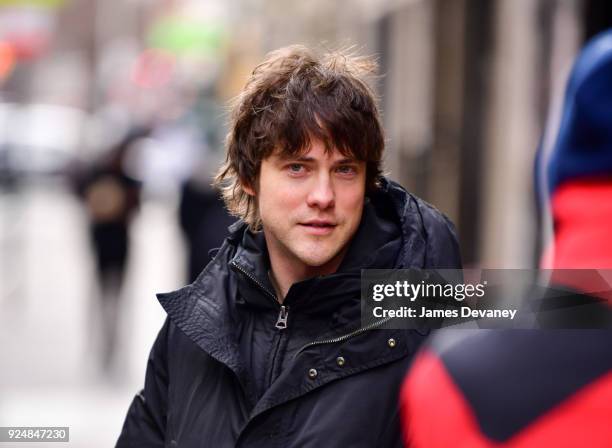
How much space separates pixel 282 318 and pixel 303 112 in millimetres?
430

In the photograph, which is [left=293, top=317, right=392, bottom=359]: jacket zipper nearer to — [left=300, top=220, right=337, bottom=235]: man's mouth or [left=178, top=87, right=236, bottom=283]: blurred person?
[left=300, top=220, right=337, bottom=235]: man's mouth

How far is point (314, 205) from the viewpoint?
2926 mm

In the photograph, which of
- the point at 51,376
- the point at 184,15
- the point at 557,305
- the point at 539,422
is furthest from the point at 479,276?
the point at 184,15

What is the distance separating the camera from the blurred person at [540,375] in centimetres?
165

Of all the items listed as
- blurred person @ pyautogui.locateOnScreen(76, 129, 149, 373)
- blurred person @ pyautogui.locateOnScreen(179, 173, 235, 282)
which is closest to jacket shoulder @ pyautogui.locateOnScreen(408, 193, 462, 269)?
blurred person @ pyautogui.locateOnScreen(179, 173, 235, 282)

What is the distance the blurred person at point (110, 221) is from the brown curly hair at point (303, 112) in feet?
23.3

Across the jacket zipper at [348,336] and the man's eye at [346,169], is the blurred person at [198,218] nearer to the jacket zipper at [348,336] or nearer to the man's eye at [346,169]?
the man's eye at [346,169]

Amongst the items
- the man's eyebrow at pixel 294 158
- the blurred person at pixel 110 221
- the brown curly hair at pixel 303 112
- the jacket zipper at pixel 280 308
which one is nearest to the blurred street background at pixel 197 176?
the blurred person at pixel 110 221

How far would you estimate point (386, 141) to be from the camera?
10.2 feet

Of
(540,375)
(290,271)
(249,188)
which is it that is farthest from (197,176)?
(540,375)

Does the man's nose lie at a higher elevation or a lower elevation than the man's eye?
lower

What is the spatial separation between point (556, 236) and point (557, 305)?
0.09m

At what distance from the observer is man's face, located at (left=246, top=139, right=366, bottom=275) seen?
2916 millimetres

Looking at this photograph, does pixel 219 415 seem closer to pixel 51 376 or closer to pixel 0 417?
pixel 0 417
